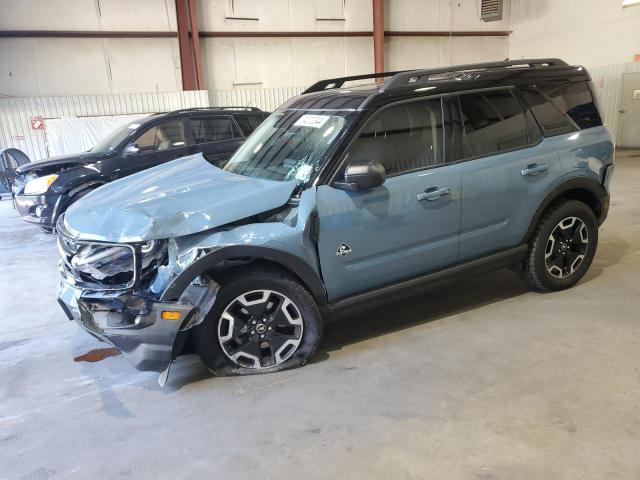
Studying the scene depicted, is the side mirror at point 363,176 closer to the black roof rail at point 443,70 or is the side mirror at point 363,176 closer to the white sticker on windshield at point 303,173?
the white sticker on windshield at point 303,173

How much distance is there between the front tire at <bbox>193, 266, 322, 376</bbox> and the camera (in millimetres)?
2904

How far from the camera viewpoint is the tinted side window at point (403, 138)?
3197mm

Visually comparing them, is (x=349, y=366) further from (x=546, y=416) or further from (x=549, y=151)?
(x=549, y=151)

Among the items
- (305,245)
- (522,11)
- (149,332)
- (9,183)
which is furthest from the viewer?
(522,11)

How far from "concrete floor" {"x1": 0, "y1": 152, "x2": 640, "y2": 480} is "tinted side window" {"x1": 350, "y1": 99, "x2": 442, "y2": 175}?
1226 millimetres

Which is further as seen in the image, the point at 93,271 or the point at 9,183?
the point at 9,183

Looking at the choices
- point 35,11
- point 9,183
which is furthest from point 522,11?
point 9,183

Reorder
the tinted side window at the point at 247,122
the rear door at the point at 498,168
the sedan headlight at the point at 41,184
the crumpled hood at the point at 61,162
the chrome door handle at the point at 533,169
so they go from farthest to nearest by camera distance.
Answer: the tinted side window at the point at 247,122 < the crumpled hood at the point at 61,162 < the sedan headlight at the point at 41,184 < the chrome door handle at the point at 533,169 < the rear door at the point at 498,168

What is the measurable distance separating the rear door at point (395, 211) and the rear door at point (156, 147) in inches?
174

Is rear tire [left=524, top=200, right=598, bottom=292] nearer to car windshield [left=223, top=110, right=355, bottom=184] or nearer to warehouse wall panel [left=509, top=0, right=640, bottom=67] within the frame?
car windshield [left=223, top=110, right=355, bottom=184]

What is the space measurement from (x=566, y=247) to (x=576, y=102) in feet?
3.84

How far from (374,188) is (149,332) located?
1.58 metres

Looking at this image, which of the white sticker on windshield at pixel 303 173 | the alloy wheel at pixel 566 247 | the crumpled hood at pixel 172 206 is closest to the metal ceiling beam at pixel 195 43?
the crumpled hood at pixel 172 206

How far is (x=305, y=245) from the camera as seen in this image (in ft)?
9.75
